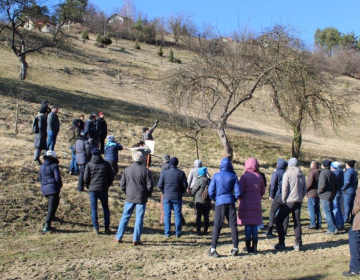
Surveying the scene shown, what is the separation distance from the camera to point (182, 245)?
7395 mm

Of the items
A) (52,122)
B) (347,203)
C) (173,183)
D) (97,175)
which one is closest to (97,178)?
(97,175)

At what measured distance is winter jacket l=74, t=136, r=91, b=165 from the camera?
940cm

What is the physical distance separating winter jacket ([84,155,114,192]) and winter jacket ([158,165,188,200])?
3.75ft

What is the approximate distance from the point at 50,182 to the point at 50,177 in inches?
3.8

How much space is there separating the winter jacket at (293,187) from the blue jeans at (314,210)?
77.3 inches

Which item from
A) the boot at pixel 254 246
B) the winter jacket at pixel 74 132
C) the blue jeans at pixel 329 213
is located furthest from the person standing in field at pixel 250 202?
the winter jacket at pixel 74 132

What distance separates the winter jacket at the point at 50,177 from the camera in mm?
7418

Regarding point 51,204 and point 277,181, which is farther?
point 277,181

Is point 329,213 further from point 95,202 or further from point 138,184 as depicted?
point 95,202

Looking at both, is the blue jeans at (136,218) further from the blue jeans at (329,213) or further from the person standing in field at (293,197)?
the blue jeans at (329,213)

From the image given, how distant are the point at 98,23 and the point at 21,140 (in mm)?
60899

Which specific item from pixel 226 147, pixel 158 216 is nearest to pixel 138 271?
pixel 158 216

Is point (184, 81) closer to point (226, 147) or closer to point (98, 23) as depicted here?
point (226, 147)

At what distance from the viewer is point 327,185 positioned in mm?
8523
